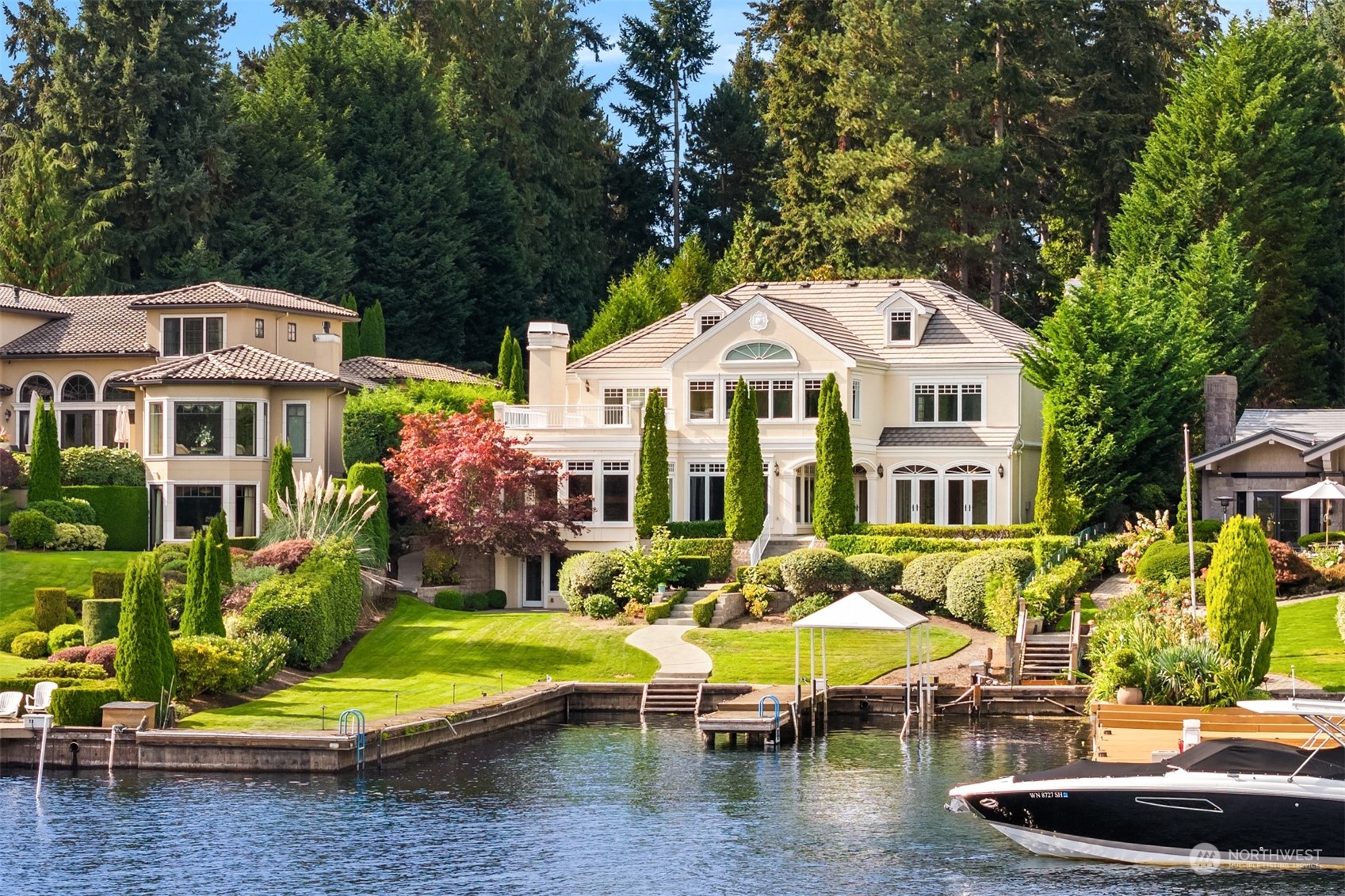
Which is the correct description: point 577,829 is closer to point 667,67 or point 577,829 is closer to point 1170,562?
point 1170,562

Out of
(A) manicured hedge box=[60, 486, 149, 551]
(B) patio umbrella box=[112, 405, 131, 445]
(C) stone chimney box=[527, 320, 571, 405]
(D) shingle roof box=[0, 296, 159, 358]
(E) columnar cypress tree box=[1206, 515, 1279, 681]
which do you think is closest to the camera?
(E) columnar cypress tree box=[1206, 515, 1279, 681]

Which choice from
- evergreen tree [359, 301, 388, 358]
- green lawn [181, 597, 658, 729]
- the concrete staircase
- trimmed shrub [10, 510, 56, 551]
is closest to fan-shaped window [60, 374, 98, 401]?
trimmed shrub [10, 510, 56, 551]

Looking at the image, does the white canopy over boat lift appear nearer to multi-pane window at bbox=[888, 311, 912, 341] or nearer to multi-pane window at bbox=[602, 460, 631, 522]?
multi-pane window at bbox=[602, 460, 631, 522]

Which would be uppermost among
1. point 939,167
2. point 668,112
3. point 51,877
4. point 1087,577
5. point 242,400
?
point 668,112

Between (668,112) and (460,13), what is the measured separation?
41.3 ft

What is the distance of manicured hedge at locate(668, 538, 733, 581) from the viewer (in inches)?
2370

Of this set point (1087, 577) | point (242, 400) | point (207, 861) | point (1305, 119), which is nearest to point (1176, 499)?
point (1087, 577)

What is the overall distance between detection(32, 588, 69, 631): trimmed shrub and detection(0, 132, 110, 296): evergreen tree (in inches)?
1289

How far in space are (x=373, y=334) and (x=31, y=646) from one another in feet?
124

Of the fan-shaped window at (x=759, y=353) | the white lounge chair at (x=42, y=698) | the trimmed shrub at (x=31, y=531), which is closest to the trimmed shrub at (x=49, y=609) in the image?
the trimmed shrub at (x=31, y=531)

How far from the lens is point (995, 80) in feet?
280

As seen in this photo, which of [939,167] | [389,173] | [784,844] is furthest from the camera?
[389,173]

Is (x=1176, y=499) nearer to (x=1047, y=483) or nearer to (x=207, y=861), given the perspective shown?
(x=1047, y=483)

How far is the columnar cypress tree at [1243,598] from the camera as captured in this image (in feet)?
133
